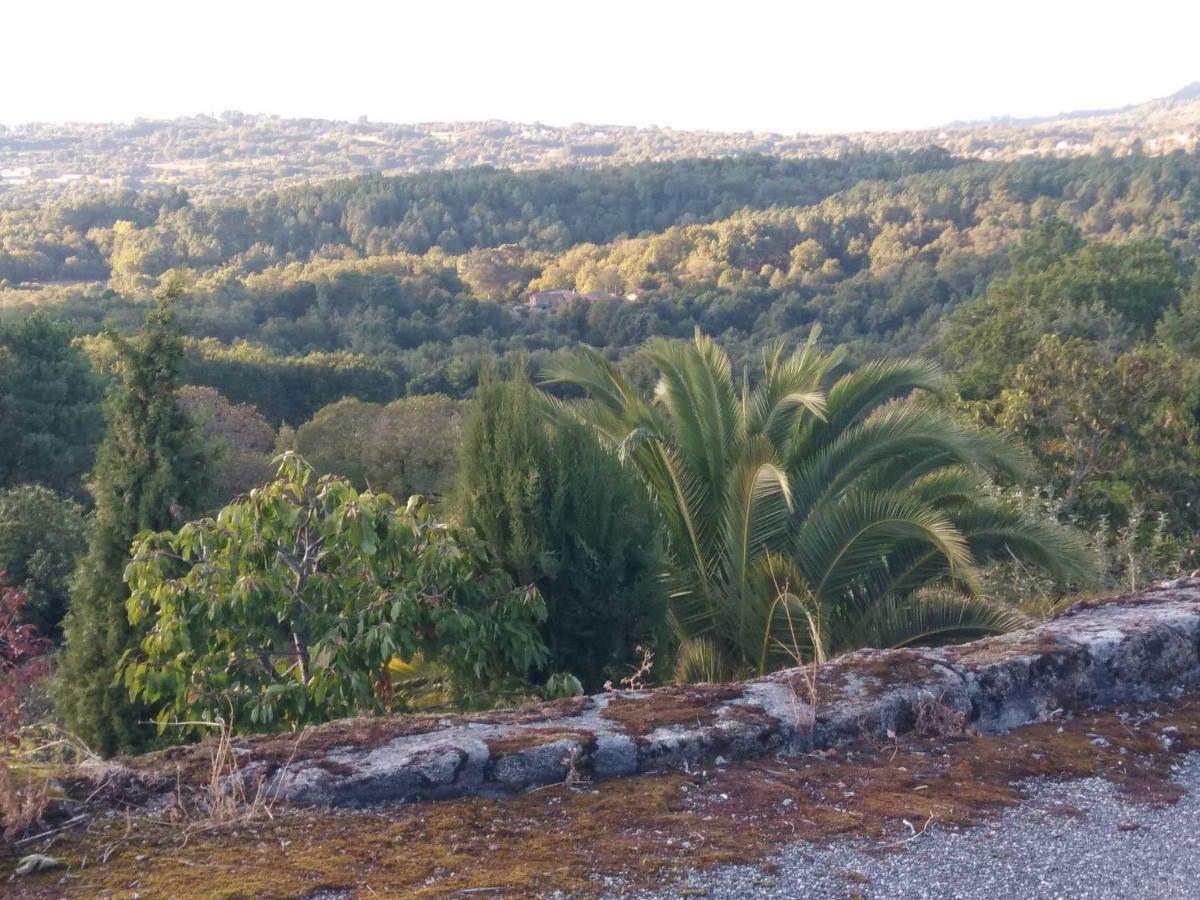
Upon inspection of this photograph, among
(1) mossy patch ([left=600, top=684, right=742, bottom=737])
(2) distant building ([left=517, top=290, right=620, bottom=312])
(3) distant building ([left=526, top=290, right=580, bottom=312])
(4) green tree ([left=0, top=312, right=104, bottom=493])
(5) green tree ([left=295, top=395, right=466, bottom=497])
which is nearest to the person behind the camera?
(1) mossy patch ([left=600, top=684, right=742, bottom=737])

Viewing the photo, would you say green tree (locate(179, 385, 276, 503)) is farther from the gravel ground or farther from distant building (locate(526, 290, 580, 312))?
distant building (locate(526, 290, 580, 312))

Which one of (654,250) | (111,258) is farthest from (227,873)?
(111,258)

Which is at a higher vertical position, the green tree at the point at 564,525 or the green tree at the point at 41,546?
the green tree at the point at 564,525

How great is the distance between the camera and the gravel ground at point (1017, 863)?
9.77ft

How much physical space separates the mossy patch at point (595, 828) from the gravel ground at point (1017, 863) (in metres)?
0.08

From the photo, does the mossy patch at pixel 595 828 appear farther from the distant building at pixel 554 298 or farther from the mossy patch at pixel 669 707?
the distant building at pixel 554 298

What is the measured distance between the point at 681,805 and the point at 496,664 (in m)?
2.36

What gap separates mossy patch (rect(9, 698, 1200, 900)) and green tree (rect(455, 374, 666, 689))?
216 cm

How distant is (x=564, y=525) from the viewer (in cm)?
587

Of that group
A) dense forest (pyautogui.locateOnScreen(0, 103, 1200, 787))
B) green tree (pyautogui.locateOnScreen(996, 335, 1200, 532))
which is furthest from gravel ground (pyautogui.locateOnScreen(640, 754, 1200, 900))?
green tree (pyautogui.locateOnScreen(996, 335, 1200, 532))

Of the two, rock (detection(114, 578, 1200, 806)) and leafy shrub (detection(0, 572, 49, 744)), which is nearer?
leafy shrub (detection(0, 572, 49, 744))

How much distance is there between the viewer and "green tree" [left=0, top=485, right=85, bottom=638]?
13.0 m

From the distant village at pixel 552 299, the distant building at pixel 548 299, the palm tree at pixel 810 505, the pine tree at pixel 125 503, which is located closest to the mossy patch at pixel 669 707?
the palm tree at pixel 810 505

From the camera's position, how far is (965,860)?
10.4 ft
